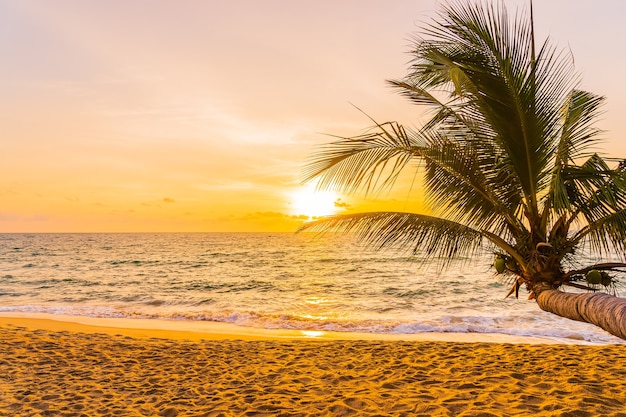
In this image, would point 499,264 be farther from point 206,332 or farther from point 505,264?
point 206,332

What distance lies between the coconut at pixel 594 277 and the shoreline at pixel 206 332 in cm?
627

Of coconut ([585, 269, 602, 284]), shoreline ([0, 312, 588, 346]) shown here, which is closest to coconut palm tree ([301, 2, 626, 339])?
coconut ([585, 269, 602, 284])

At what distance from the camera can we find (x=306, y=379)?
6395 millimetres

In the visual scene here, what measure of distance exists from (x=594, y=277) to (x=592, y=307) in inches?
48.9

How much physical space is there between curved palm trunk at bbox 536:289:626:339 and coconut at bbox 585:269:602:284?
0.59 m

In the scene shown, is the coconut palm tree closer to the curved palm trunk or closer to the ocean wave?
the curved palm trunk

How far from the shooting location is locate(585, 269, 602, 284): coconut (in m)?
4.79

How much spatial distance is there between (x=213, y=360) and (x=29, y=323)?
8.24 metres

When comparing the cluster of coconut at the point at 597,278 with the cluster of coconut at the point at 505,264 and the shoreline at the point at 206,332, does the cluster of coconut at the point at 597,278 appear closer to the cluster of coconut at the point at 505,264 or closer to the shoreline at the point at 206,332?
the cluster of coconut at the point at 505,264

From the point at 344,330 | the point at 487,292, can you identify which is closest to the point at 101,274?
the point at 344,330

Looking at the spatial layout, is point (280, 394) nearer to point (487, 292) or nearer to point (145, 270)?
point (487, 292)

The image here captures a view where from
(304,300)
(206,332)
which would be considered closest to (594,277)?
(206,332)

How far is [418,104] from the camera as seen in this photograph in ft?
20.6

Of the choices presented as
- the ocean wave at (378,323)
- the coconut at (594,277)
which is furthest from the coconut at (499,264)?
the ocean wave at (378,323)
